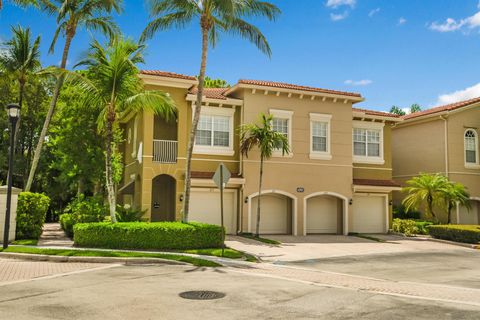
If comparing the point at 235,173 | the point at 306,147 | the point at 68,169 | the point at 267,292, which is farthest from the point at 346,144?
the point at 267,292

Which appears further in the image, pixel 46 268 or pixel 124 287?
pixel 46 268

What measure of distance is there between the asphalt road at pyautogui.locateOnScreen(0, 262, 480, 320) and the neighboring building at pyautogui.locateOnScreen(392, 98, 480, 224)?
21433 millimetres

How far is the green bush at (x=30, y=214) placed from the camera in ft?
61.8

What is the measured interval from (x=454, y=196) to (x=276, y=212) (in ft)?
32.2

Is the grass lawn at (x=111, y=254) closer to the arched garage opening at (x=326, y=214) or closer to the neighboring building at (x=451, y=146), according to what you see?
the arched garage opening at (x=326, y=214)

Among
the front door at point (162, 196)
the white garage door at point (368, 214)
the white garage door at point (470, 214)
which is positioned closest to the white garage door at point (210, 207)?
the front door at point (162, 196)

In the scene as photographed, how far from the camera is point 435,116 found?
1169 inches

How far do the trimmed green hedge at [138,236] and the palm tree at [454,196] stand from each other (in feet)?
50.9

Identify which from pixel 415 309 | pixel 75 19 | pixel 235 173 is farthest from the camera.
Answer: pixel 235 173

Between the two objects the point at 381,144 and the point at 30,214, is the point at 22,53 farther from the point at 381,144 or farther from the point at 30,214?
the point at 381,144

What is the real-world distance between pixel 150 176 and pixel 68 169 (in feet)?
15.7

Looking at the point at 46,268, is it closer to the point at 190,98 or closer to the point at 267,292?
the point at 267,292

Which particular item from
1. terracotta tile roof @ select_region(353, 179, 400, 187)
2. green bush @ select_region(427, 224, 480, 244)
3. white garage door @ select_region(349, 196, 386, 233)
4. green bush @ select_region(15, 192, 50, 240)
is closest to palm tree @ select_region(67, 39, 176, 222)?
green bush @ select_region(15, 192, 50, 240)

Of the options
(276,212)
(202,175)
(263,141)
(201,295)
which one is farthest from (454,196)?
(201,295)
